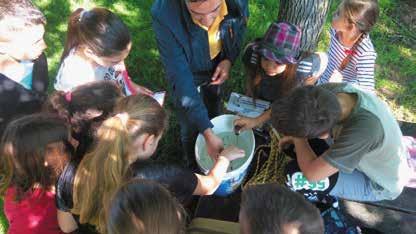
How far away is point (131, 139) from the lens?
1.77 meters

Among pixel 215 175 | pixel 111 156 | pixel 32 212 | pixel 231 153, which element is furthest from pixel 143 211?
pixel 32 212

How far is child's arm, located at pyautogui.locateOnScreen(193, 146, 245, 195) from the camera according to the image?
6.61 ft

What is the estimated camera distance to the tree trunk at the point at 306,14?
2.81 m

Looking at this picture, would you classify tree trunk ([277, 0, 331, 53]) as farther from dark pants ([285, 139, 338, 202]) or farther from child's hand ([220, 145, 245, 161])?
child's hand ([220, 145, 245, 161])

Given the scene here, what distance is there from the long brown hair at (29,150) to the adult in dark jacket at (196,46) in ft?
2.34

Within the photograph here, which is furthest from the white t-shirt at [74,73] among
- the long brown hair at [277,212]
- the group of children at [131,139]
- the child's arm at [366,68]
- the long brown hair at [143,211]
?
the child's arm at [366,68]

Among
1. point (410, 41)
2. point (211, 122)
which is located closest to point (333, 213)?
point (211, 122)

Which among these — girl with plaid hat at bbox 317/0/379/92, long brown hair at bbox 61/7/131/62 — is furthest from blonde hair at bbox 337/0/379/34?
long brown hair at bbox 61/7/131/62

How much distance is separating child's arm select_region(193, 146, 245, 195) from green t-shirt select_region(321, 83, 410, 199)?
19.1 inches

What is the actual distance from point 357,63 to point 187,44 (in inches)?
46.9

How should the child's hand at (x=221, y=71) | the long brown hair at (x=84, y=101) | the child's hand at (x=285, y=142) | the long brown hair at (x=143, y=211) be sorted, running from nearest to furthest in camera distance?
the long brown hair at (x=143, y=211) < the long brown hair at (x=84, y=101) < the child's hand at (x=285, y=142) < the child's hand at (x=221, y=71)

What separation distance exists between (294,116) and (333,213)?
76 centimetres

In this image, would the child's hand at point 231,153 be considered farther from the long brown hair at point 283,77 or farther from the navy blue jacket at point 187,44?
the long brown hair at point 283,77

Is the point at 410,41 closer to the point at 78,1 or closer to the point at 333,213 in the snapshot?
the point at 333,213
